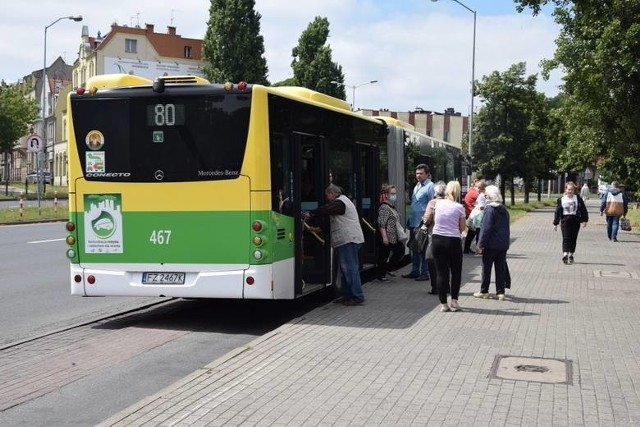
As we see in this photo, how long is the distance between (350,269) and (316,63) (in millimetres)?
55039

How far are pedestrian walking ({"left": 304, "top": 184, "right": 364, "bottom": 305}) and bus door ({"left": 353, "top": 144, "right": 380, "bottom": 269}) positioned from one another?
92.0 inches

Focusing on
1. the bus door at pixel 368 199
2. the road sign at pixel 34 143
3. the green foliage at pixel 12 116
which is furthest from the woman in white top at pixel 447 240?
the green foliage at pixel 12 116

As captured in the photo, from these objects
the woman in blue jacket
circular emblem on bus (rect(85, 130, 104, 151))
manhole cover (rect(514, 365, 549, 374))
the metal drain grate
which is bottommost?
the metal drain grate

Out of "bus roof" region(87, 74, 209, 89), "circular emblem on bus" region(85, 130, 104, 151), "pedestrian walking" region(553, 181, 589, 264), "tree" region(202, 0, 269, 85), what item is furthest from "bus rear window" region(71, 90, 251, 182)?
"tree" region(202, 0, 269, 85)

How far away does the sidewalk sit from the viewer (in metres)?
5.68

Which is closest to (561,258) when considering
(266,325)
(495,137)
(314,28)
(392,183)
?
(392,183)

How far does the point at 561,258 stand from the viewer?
62.3ft

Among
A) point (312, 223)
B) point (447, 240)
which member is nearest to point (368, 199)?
point (312, 223)

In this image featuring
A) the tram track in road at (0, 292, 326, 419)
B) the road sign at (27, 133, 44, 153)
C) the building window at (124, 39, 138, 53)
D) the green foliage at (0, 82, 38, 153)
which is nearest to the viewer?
the tram track in road at (0, 292, 326, 419)

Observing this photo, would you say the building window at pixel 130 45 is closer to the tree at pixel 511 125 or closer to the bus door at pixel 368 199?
the tree at pixel 511 125

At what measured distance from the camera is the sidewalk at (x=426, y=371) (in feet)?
18.6

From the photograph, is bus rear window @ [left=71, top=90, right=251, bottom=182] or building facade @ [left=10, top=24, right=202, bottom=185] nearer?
bus rear window @ [left=71, top=90, right=251, bottom=182]

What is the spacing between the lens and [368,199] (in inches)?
539

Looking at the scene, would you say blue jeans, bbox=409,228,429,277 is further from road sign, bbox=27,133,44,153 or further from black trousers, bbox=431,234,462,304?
road sign, bbox=27,133,44,153
